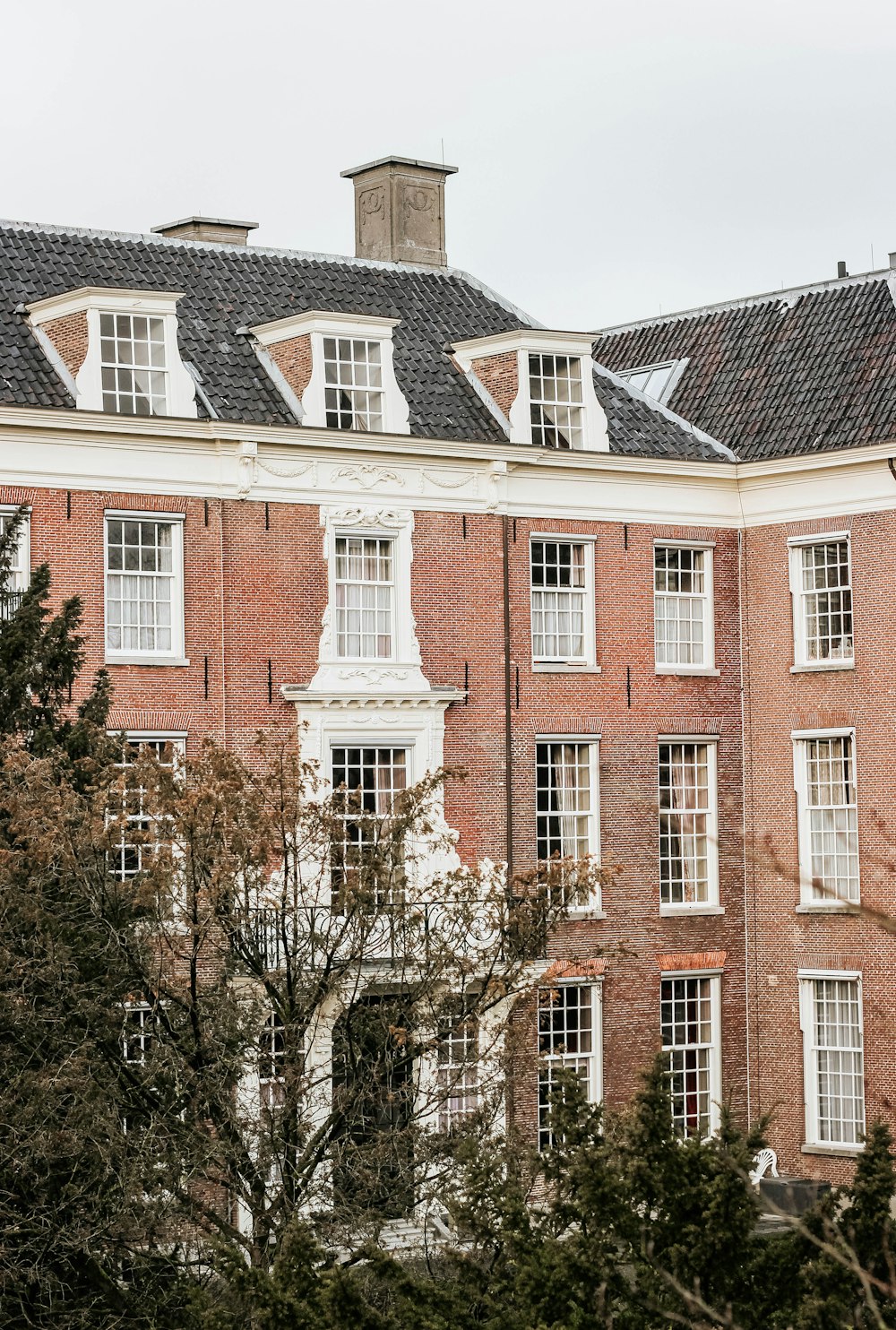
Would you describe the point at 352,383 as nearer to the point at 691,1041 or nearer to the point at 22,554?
the point at 22,554

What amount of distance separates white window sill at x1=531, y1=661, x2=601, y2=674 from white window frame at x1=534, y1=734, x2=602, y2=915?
927mm

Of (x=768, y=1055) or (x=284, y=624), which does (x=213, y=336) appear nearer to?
(x=284, y=624)

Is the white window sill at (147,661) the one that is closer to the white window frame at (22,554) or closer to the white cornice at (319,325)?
the white window frame at (22,554)

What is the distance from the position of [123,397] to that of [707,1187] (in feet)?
52.5

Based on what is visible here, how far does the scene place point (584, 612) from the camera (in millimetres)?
33406

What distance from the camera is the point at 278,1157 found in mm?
21594

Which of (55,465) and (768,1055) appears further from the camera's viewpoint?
(768,1055)

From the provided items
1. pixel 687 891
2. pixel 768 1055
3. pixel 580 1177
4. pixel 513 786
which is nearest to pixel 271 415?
pixel 513 786

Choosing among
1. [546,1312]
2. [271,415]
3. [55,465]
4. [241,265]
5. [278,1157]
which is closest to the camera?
[546,1312]

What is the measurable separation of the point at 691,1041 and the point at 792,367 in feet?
34.4

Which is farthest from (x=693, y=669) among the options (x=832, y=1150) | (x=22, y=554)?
(x=22, y=554)

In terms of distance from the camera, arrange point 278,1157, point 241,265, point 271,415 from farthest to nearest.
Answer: point 241,265
point 271,415
point 278,1157

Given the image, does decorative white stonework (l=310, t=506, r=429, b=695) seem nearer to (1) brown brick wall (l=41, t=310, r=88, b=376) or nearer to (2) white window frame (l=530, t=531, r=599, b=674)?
(2) white window frame (l=530, t=531, r=599, b=674)

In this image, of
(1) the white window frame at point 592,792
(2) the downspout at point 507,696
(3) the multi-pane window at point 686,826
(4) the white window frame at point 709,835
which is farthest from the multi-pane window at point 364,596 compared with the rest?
(3) the multi-pane window at point 686,826
